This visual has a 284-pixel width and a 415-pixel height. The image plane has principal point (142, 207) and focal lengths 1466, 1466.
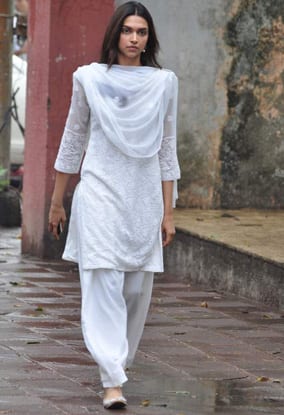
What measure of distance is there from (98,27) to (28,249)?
2.04m

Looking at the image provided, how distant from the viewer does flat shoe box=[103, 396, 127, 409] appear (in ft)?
21.2

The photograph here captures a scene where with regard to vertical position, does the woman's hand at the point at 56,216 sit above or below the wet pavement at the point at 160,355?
above

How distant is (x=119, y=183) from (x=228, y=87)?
20.1 ft

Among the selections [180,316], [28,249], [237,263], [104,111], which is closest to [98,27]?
[28,249]

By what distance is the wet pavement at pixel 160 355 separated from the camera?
668cm

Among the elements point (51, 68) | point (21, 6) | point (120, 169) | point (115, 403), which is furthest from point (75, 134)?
point (21, 6)

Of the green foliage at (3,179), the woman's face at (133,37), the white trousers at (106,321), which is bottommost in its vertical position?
the green foliage at (3,179)

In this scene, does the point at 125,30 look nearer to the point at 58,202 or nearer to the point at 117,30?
the point at 117,30

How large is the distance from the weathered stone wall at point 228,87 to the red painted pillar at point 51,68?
0.47 metres

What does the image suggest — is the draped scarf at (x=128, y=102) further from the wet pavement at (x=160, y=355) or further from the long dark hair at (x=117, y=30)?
the wet pavement at (x=160, y=355)

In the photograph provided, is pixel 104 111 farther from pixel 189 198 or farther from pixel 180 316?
pixel 189 198

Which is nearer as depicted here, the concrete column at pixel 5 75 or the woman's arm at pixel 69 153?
the woman's arm at pixel 69 153

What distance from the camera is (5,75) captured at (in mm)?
15516

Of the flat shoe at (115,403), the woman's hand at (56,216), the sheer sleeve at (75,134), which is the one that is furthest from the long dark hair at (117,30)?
the flat shoe at (115,403)
